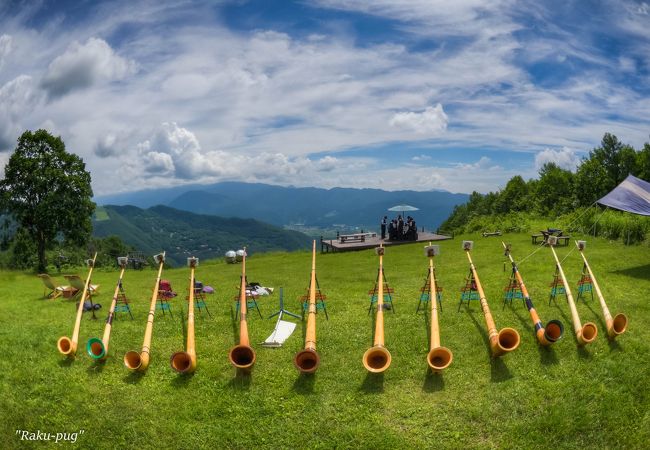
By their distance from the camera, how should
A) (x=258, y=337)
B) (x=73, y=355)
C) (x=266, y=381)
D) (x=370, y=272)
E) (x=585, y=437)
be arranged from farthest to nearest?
(x=370, y=272) → (x=258, y=337) → (x=73, y=355) → (x=266, y=381) → (x=585, y=437)

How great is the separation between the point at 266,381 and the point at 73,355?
5.24 meters

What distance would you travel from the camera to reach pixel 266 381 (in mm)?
9195

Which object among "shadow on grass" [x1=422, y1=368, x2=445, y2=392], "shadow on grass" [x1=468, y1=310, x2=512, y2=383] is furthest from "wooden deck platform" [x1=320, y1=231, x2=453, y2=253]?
"shadow on grass" [x1=422, y1=368, x2=445, y2=392]

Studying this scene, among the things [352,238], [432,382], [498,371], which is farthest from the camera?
[352,238]

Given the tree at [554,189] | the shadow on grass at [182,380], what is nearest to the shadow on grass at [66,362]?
the shadow on grass at [182,380]

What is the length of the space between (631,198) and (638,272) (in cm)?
322

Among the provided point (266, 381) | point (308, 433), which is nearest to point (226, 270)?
point (266, 381)

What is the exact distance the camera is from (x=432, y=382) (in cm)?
891

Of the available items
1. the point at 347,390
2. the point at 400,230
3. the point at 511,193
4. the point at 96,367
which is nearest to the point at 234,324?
the point at 96,367

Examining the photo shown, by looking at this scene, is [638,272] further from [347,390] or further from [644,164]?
[644,164]

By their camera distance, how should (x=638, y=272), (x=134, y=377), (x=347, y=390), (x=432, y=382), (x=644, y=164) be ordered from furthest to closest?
(x=644, y=164)
(x=638, y=272)
(x=134, y=377)
(x=432, y=382)
(x=347, y=390)

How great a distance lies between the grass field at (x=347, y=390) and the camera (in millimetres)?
7656

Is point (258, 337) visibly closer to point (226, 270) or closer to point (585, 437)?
point (585, 437)

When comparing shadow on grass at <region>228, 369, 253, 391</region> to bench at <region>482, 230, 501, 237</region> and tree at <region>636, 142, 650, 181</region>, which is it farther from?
tree at <region>636, 142, 650, 181</region>
